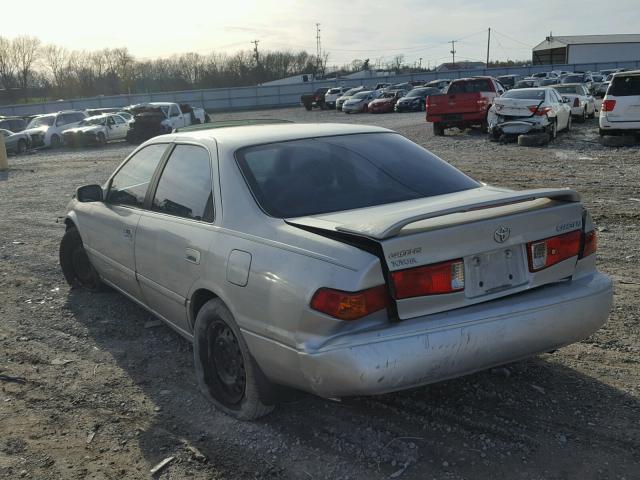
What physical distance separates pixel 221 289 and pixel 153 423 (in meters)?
0.89

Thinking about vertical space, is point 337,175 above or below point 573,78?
below

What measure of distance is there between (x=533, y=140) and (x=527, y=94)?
170cm

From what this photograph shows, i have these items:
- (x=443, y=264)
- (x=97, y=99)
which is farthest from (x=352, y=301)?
(x=97, y=99)

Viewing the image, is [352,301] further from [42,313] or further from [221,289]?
[42,313]

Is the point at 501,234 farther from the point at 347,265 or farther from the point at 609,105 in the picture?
the point at 609,105

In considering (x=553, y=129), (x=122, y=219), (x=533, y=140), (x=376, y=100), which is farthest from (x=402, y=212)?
(x=376, y=100)

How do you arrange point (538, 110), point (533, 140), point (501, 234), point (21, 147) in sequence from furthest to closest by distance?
point (21, 147)
point (538, 110)
point (533, 140)
point (501, 234)

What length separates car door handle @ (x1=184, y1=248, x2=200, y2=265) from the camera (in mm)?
3621

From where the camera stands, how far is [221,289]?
3402 millimetres

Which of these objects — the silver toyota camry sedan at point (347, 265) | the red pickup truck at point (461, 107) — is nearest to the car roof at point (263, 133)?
the silver toyota camry sedan at point (347, 265)

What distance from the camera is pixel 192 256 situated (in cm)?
368

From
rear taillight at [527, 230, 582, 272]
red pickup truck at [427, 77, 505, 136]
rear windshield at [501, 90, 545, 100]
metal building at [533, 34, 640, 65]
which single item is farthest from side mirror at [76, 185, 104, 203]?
metal building at [533, 34, 640, 65]

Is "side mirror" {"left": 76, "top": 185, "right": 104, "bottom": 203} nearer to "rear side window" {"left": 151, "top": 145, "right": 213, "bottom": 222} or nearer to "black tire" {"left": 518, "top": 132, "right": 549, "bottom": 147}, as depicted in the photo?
"rear side window" {"left": 151, "top": 145, "right": 213, "bottom": 222}

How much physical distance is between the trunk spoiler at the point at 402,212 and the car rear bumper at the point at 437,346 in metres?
0.45
